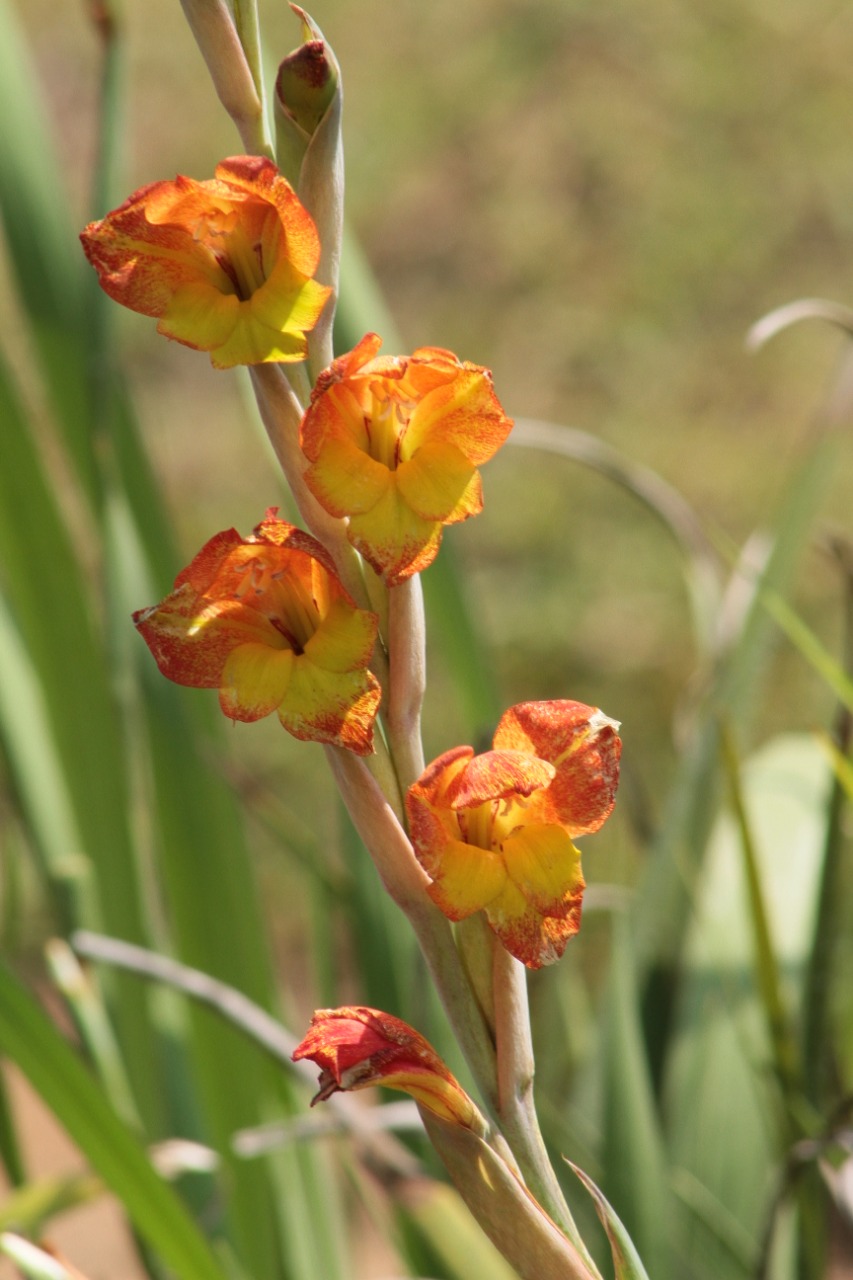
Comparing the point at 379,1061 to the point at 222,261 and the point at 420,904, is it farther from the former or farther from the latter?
the point at 222,261

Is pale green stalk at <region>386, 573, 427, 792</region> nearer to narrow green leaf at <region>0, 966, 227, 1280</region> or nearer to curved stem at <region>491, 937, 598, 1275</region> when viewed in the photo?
curved stem at <region>491, 937, 598, 1275</region>

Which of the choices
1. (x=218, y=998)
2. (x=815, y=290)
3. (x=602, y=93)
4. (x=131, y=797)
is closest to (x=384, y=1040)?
(x=218, y=998)

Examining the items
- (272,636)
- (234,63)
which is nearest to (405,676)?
(272,636)

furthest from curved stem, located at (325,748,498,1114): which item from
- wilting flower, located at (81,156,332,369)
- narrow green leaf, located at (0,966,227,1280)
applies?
narrow green leaf, located at (0,966,227,1280)

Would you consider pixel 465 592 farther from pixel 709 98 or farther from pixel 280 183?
pixel 709 98

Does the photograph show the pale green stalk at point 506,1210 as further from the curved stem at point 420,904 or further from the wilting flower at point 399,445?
the wilting flower at point 399,445

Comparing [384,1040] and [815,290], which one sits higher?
[815,290]
